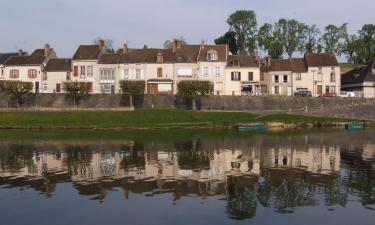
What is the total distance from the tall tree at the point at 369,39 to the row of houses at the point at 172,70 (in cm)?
3514

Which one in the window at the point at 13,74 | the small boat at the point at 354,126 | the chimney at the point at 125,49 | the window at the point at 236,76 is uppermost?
the chimney at the point at 125,49

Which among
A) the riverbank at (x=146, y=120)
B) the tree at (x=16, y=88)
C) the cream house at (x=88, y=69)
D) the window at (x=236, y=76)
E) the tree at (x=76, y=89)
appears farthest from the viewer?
the cream house at (x=88, y=69)

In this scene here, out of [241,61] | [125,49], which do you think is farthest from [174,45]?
[241,61]

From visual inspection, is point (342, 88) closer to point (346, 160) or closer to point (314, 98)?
point (314, 98)

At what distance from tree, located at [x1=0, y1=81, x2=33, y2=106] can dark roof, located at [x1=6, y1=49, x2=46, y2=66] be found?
12.7 meters

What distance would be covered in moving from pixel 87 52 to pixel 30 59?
10.7 metres

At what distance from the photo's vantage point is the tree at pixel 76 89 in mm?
71312

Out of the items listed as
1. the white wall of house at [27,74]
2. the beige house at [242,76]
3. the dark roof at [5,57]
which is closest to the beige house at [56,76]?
the white wall of house at [27,74]

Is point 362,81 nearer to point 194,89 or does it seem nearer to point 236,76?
point 236,76

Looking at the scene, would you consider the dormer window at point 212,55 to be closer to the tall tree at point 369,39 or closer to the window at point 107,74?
the window at point 107,74

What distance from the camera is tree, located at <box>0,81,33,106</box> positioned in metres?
69.8

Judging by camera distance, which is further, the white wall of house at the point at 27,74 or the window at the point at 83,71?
the white wall of house at the point at 27,74

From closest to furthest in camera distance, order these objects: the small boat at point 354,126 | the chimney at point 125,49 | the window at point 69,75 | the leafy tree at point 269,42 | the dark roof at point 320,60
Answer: the small boat at point 354,126, the chimney at point 125,49, the window at point 69,75, the dark roof at point 320,60, the leafy tree at point 269,42

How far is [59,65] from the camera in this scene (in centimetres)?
8425
